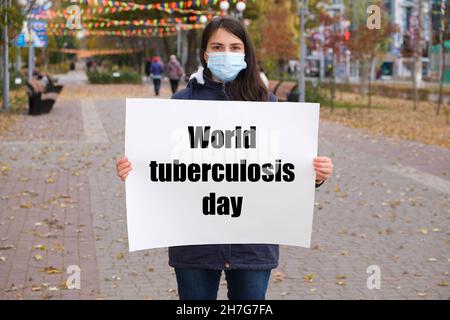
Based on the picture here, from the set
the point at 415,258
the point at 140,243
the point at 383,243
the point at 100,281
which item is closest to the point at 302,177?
the point at 140,243

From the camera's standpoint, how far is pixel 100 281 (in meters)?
6.49

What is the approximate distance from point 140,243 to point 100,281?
3.00 metres

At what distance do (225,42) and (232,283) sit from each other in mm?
999

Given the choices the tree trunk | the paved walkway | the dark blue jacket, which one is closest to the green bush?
the tree trunk

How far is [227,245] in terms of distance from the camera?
3.54 metres

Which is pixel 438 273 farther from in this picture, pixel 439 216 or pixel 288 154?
pixel 288 154

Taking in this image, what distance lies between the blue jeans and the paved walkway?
266 cm

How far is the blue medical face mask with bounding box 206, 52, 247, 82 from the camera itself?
3469 mm

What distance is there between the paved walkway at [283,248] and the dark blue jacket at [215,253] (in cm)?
265

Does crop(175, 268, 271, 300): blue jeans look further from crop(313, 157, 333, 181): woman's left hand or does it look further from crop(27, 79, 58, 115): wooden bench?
crop(27, 79, 58, 115): wooden bench

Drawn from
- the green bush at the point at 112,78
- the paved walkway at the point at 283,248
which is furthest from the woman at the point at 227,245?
the green bush at the point at 112,78

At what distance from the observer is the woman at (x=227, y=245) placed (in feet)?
11.4

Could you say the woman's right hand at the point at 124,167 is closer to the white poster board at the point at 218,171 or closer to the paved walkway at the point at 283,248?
the white poster board at the point at 218,171

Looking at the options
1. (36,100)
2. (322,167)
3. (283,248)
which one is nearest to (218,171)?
(322,167)
